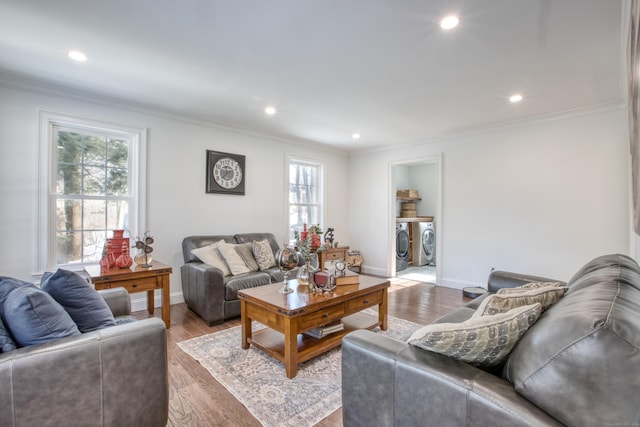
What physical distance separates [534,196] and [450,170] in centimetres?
121

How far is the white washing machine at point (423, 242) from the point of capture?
694cm

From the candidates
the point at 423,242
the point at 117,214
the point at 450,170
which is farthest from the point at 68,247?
the point at 423,242

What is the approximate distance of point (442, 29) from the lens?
210cm

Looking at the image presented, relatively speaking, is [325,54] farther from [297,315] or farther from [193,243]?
[193,243]

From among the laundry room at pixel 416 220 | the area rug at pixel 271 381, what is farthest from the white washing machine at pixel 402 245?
the area rug at pixel 271 381

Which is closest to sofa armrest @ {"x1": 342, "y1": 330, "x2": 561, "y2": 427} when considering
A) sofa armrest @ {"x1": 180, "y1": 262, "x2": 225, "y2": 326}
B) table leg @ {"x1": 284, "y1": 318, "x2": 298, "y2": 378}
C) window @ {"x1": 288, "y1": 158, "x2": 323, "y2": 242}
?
table leg @ {"x1": 284, "y1": 318, "x2": 298, "y2": 378}

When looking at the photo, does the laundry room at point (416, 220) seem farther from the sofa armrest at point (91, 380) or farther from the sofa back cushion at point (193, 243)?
the sofa armrest at point (91, 380)

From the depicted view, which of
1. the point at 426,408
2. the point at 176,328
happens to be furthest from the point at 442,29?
the point at 176,328

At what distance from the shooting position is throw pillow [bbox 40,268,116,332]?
1.57 metres

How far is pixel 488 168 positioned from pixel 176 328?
15.1 ft

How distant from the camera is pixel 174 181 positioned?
396 cm

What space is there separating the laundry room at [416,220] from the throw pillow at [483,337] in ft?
15.9

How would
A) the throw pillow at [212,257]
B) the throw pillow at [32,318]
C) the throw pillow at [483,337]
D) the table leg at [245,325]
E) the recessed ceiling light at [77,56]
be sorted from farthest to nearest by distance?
the throw pillow at [212,257] → the table leg at [245,325] → the recessed ceiling light at [77,56] → the throw pillow at [32,318] → the throw pillow at [483,337]

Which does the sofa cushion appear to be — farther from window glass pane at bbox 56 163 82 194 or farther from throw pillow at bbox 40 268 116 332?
window glass pane at bbox 56 163 82 194
